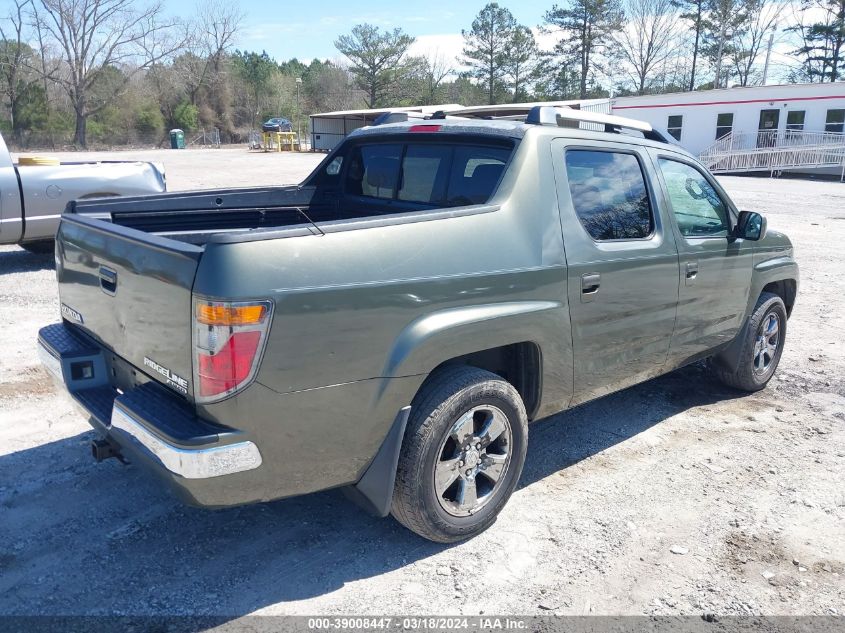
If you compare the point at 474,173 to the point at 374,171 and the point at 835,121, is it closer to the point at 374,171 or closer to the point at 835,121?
the point at 374,171

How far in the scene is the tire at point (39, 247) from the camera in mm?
9695

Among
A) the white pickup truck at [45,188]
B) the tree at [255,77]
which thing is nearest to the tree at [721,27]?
the tree at [255,77]

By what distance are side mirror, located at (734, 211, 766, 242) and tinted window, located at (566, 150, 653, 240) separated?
97 cm

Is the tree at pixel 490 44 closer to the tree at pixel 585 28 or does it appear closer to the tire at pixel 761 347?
the tree at pixel 585 28

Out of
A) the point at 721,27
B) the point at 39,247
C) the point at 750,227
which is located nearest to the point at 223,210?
the point at 750,227

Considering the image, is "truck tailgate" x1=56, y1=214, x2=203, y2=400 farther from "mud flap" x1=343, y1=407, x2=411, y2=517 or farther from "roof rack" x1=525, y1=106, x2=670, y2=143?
"roof rack" x1=525, y1=106, x2=670, y2=143

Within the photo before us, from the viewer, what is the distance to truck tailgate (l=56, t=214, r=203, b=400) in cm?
269

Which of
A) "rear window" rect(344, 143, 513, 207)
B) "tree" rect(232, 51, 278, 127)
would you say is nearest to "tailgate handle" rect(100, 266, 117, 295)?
"rear window" rect(344, 143, 513, 207)

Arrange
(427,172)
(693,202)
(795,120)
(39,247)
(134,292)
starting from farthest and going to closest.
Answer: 1. (795,120)
2. (39,247)
3. (693,202)
4. (427,172)
5. (134,292)

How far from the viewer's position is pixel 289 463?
281 centimetres

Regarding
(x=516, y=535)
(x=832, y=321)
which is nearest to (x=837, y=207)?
(x=832, y=321)

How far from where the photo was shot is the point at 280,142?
1919 inches

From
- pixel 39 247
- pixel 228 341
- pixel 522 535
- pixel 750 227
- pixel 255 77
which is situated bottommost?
pixel 522 535

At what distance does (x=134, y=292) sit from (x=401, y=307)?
1122 mm
